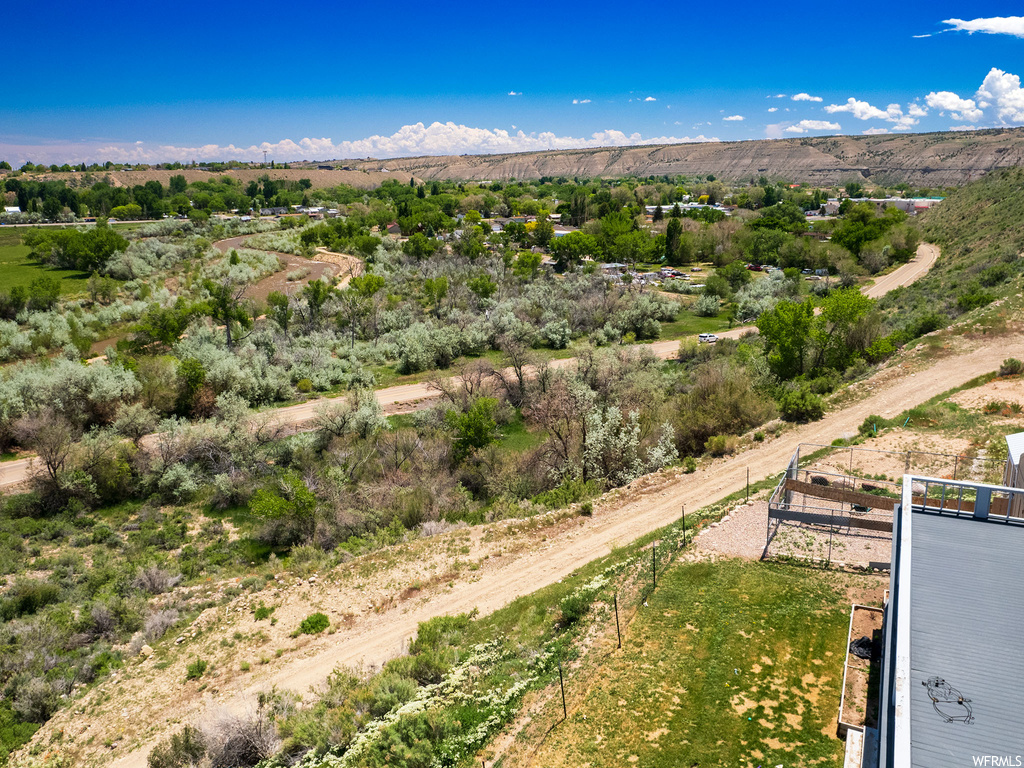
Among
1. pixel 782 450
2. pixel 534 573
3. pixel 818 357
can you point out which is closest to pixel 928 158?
pixel 818 357

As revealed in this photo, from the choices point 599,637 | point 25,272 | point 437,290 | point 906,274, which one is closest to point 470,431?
point 599,637

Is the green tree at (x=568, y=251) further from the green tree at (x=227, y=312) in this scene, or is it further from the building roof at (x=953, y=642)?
the building roof at (x=953, y=642)

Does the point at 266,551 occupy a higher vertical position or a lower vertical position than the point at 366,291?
lower

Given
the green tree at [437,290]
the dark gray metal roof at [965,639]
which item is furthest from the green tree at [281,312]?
the dark gray metal roof at [965,639]

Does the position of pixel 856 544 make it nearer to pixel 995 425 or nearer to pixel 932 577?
pixel 932 577

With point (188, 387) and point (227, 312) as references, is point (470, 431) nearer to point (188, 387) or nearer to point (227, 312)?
point (188, 387)

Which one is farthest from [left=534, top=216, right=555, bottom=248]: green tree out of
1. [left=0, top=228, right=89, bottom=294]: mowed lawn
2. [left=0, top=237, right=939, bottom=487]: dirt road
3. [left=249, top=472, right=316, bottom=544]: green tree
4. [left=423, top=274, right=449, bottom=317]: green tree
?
[left=249, top=472, right=316, bottom=544]: green tree
